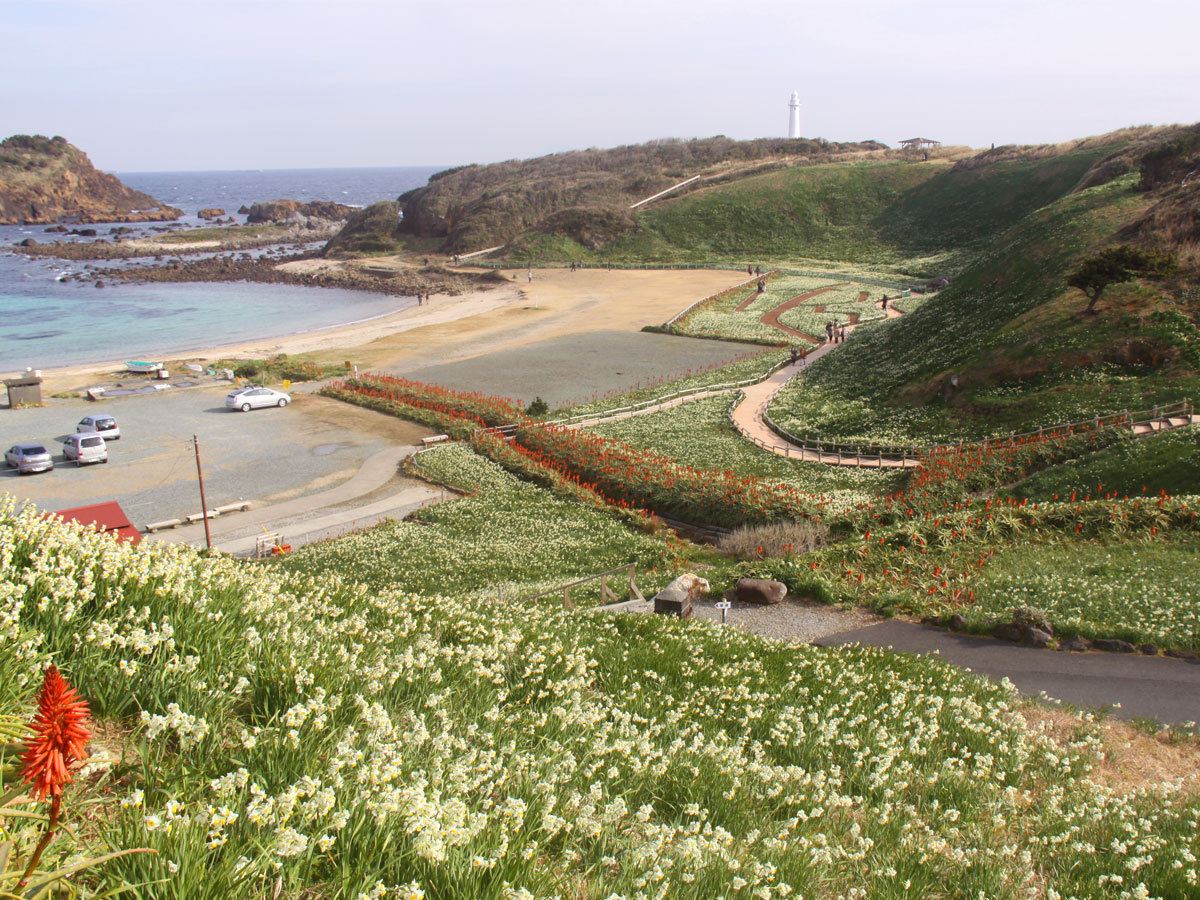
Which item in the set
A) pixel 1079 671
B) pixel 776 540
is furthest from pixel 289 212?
pixel 1079 671

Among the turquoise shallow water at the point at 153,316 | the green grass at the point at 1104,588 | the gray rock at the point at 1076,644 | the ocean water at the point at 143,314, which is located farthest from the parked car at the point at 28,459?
the gray rock at the point at 1076,644

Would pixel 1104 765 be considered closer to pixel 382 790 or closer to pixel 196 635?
pixel 382 790

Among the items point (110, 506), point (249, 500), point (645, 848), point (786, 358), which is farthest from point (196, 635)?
point (786, 358)

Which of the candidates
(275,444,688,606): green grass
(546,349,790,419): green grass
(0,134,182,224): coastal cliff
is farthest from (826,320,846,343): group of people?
(0,134,182,224): coastal cliff

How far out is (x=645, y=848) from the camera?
5449 millimetres

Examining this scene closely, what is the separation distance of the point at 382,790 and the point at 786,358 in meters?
50.9

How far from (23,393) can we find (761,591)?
44489 millimetres

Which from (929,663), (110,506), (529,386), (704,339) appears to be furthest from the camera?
(704,339)

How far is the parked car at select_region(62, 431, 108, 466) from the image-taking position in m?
34.8

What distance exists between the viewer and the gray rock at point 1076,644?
1415 cm

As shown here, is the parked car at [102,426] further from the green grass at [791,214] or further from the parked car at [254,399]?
the green grass at [791,214]

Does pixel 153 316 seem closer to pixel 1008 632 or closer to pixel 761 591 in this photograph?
pixel 761 591

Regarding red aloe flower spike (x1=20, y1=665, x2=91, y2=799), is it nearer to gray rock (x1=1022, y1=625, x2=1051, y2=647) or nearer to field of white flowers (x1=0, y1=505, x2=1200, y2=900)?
field of white flowers (x1=0, y1=505, x2=1200, y2=900)

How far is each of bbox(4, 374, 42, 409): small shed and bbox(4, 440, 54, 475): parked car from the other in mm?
13576
